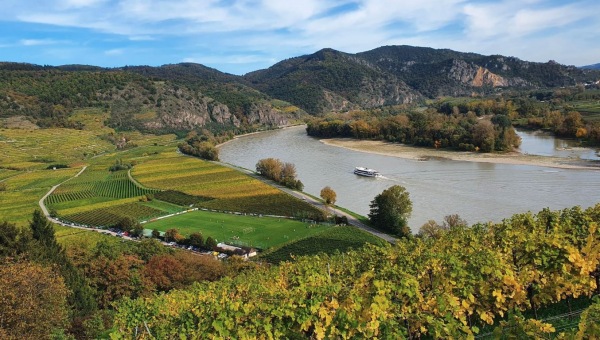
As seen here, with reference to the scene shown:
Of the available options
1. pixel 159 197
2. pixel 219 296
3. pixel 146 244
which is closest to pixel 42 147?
pixel 159 197

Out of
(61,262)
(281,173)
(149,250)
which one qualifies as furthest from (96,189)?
(61,262)

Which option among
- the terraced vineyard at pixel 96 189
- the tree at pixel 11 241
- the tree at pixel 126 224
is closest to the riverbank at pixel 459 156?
the terraced vineyard at pixel 96 189

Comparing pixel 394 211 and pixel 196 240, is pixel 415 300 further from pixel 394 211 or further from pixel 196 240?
pixel 196 240

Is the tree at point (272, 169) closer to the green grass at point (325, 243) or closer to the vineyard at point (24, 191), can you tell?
the green grass at point (325, 243)

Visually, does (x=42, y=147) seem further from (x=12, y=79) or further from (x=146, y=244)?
(x=146, y=244)

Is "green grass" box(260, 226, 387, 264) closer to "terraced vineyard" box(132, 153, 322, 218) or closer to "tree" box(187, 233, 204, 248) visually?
"terraced vineyard" box(132, 153, 322, 218)

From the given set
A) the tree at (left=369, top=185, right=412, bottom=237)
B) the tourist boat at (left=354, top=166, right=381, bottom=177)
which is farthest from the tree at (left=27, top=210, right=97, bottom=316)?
the tourist boat at (left=354, top=166, right=381, bottom=177)
